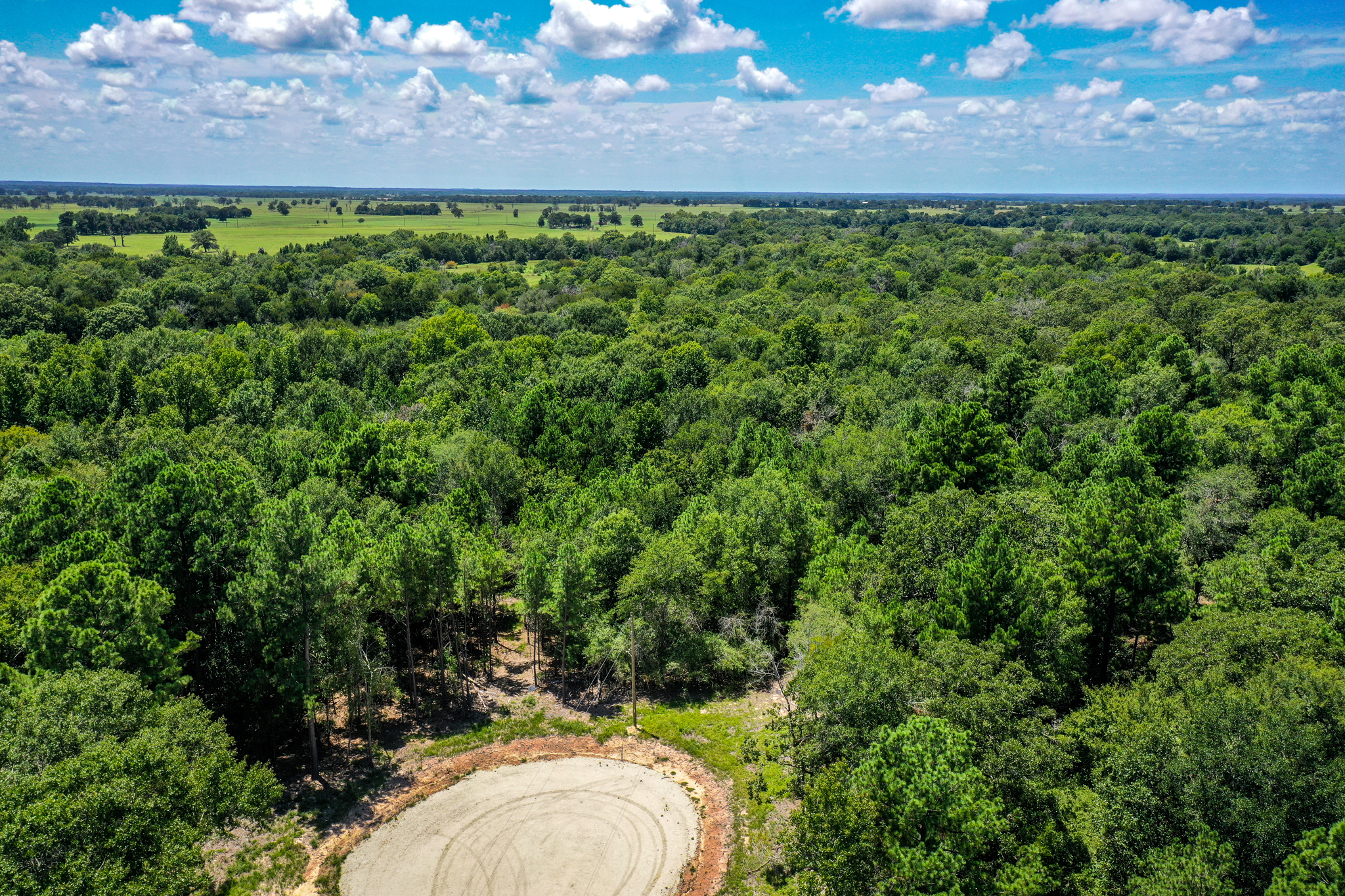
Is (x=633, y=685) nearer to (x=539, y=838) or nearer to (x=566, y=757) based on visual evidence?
(x=566, y=757)

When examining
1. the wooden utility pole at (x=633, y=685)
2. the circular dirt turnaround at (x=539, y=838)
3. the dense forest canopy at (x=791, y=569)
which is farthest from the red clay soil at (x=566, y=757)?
the dense forest canopy at (x=791, y=569)

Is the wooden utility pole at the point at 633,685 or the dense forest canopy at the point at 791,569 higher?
the dense forest canopy at the point at 791,569

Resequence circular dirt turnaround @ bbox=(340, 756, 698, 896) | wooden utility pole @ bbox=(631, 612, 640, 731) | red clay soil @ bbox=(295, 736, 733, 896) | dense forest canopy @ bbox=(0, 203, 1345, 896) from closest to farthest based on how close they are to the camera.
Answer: dense forest canopy @ bbox=(0, 203, 1345, 896)
circular dirt turnaround @ bbox=(340, 756, 698, 896)
red clay soil @ bbox=(295, 736, 733, 896)
wooden utility pole @ bbox=(631, 612, 640, 731)

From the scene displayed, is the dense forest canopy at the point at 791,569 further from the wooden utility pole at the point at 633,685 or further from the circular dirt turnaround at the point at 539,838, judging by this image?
the circular dirt turnaround at the point at 539,838

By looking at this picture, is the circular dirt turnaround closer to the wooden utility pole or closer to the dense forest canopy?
the wooden utility pole

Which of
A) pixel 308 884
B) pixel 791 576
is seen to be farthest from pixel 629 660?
pixel 308 884

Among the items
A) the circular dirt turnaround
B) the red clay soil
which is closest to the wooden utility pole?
the red clay soil

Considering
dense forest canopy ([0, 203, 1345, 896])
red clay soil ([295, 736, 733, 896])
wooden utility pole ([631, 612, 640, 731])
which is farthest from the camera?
wooden utility pole ([631, 612, 640, 731])
